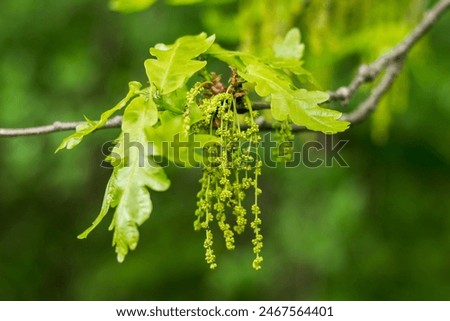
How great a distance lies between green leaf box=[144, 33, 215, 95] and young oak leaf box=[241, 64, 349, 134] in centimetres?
14

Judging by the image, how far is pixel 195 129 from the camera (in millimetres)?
1682

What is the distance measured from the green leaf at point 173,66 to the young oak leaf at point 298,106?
14 centimetres

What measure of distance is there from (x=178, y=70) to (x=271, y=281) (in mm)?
4560

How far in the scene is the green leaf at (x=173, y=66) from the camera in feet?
5.56

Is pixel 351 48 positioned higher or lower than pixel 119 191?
higher

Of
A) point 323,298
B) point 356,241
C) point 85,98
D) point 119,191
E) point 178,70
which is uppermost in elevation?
point 85,98

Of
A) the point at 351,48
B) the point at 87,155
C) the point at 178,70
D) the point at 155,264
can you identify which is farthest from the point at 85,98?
the point at 178,70

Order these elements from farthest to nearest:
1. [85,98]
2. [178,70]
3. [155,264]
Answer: [155,264] < [85,98] < [178,70]

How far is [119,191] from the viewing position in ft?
4.99

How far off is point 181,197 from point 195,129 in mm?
5220

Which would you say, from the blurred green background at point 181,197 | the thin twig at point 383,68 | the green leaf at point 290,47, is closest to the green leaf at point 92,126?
the green leaf at point 290,47

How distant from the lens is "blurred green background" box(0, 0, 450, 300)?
17.7ft

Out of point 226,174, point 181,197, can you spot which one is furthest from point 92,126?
point 181,197

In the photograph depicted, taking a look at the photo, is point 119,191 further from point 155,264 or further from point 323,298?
point 155,264
